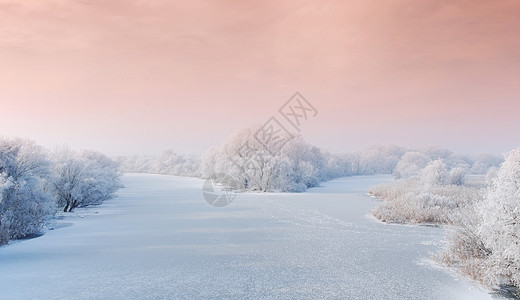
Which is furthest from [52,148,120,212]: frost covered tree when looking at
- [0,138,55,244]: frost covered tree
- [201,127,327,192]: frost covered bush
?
[201,127,327,192]: frost covered bush

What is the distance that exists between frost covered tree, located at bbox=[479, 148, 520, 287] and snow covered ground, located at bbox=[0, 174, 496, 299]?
2.38ft

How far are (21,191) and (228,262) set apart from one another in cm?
774

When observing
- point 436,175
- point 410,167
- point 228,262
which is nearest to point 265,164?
point 436,175

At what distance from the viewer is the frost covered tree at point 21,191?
10.2 meters

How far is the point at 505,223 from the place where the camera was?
5785 millimetres

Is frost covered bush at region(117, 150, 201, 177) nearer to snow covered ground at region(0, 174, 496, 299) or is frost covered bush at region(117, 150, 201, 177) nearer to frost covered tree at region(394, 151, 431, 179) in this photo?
frost covered tree at region(394, 151, 431, 179)

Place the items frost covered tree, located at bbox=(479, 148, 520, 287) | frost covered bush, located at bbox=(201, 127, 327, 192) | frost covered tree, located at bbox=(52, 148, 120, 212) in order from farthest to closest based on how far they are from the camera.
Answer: frost covered bush, located at bbox=(201, 127, 327, 192), frost covered tree, located at bbox=(52, 148, 120, 212), frost covered tree, located at bbox=(479, 148, 520, 287)

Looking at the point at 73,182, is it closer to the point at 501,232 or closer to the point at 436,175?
the point at 501,232

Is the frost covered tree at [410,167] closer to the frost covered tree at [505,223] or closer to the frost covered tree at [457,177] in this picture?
the frost covered tree at [457,177]

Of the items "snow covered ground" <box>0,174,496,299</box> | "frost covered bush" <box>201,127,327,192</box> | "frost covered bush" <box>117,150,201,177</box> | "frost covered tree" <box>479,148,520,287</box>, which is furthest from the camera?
"frost covered bush" <box>117,150,201,177</box>

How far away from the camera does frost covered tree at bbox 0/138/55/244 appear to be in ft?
33.5

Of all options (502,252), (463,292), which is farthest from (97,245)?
(502,252)

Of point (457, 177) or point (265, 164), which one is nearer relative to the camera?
point (457, 177)

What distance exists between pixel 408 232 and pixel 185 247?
27.9ft
